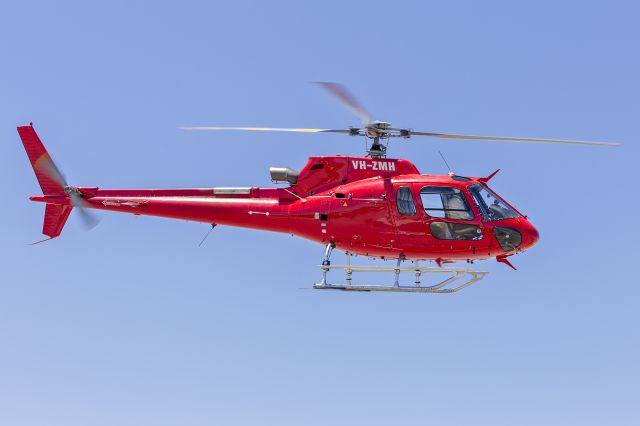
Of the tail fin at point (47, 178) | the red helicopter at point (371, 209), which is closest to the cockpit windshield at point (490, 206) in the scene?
the red helicopter at point (371, 209)

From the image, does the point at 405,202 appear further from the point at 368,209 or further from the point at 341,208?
the point at 341,208

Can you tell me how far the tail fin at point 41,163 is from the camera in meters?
24.3

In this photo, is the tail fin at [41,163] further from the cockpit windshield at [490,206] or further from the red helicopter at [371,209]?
the cockpit windshield at [490,206]

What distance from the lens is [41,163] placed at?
80.7ft

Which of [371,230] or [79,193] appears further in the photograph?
[79,193]

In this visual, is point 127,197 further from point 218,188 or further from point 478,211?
point 478,211

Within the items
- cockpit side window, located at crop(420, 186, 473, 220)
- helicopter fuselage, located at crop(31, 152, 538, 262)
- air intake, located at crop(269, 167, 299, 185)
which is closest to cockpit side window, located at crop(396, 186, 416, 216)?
helicopter fuselage, located at crop(31, 152, 538, 262)

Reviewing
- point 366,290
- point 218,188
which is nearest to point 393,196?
point 366,290

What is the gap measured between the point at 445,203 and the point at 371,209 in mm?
1645

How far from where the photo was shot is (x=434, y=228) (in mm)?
21891

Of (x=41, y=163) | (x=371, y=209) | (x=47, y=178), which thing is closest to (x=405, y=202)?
(x=371, y=209)

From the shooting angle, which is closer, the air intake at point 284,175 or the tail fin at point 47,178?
the air intake at point 284,175

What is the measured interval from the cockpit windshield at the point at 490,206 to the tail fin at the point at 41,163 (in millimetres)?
9937

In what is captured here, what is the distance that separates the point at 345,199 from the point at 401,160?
1.64 metres
